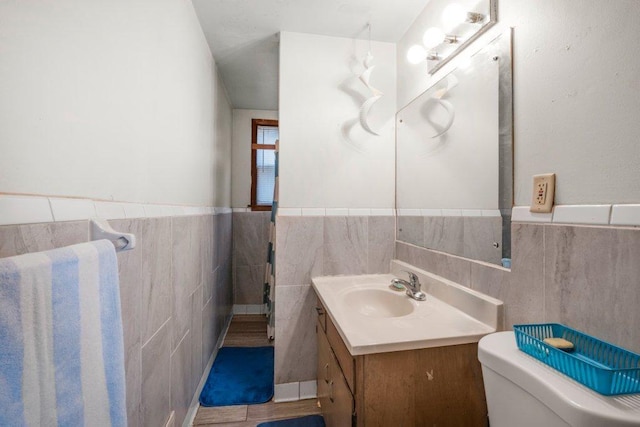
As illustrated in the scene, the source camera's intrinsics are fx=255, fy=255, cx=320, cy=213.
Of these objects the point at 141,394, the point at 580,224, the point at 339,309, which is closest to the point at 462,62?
the point at 580,224

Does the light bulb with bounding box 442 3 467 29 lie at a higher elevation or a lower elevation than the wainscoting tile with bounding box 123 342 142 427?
higher

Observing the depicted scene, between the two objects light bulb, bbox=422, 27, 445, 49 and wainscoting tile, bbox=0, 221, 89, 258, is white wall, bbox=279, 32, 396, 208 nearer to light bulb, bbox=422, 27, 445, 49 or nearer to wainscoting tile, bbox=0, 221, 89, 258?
light bulb, bbox=422, 27, 445, 49

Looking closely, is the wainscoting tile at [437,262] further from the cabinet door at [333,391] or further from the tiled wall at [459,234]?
the cabinet door at [333,391]

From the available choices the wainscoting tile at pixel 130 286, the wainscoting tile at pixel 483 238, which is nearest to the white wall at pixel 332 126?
the wainscoting tile at pixel 483 238

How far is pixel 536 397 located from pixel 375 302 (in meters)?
0.91

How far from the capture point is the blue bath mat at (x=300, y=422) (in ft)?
4.65

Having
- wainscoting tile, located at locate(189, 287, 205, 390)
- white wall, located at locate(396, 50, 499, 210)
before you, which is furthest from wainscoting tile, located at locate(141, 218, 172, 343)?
white wall, located at locate(396, 50, 499, 210)

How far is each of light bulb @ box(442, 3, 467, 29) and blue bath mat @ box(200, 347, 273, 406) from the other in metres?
2.25

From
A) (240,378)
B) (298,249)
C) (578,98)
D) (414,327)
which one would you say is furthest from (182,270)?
(578,98)

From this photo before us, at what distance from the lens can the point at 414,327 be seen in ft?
3.08

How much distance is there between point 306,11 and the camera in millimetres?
1466

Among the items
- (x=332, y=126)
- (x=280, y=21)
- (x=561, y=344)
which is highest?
(x=280, y=21)

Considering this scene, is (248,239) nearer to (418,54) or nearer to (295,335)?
(295,335)

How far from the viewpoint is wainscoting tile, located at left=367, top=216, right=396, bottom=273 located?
1696mm
